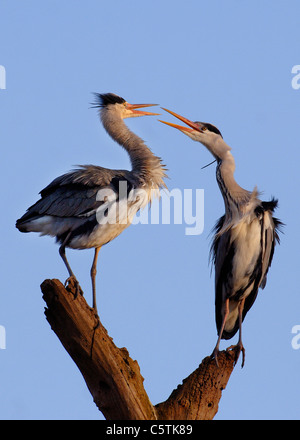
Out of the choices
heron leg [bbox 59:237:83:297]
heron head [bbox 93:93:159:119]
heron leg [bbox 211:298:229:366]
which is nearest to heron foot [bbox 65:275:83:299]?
heron leg [bbox 59:237:83:297]

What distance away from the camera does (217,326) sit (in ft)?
30.6

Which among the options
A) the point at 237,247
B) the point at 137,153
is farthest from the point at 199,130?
the point at 237,247

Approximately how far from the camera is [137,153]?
1007 centimetres

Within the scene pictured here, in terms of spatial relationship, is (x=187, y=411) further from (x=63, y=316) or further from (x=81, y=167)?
(x=81, y=167)

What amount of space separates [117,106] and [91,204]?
220 cm

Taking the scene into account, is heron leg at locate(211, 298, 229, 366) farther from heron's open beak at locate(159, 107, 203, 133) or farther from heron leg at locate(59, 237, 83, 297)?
heron's open beak at locate(159, 107, 203, 133)

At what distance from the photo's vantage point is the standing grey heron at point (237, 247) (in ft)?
29.2

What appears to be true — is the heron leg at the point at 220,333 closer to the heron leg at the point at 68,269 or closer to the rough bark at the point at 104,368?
the rough bark at the point at 104,368

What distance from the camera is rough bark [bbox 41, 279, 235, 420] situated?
277 inches

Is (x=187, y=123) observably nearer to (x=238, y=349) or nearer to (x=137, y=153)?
(x=137, y=153)

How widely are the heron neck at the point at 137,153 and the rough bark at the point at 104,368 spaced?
8.75 ft

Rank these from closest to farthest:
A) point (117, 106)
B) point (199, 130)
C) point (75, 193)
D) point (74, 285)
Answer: point (74, 285) → point (75, 193) → point (199, 130) → point (117, 106)

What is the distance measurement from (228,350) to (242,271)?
1.01m
